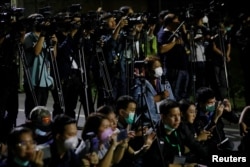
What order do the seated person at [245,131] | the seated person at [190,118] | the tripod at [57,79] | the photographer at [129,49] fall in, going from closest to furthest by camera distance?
the seated person at [190,118]
the seated person at [245,131]
the tripod at [57,79]
the photographer at [129,49]

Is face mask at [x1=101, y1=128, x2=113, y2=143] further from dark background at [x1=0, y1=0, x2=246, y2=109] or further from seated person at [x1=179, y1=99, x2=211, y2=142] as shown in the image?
dark background at [x1=0, y1=0, x2=246, y2=109]

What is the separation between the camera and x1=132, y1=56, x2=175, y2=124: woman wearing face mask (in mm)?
5703

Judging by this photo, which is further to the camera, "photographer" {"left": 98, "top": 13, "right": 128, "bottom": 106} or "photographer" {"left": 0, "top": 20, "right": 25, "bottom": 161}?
"photographer" {"left": 98, "top": 13, "right": 128, "bottom": 106}

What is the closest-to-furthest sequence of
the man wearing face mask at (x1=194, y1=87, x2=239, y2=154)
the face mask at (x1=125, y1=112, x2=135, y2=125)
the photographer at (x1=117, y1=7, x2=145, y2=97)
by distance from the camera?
the face mask at (x1=125, y1=112, x2=135, y2=125) < the man wearing face mask at (x1=194, y1=87, x2=239, y2=154) < the photographer at (x1=117, y1=7, x2=145, y2=97)

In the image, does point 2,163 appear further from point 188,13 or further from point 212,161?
point 188,13

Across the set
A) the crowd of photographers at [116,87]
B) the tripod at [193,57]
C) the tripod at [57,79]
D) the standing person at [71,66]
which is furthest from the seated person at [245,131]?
the standing person at [71,66]

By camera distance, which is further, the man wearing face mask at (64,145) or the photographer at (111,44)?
the photographer at (111,44)

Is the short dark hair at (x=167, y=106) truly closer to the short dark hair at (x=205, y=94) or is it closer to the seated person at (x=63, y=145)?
the short dark hair at (x=205, y=94)

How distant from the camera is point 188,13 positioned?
6871 millimetres

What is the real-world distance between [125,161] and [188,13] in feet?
8.89

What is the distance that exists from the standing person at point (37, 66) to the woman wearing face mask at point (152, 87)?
102cm

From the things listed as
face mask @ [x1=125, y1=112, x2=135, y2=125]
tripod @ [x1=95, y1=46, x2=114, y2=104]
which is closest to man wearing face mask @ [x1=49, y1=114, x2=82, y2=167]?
face mask @ [x1=125, y1=112, x2=135, y2=125]

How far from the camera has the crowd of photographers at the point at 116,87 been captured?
4.21m

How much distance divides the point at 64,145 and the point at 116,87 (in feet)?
10.8
